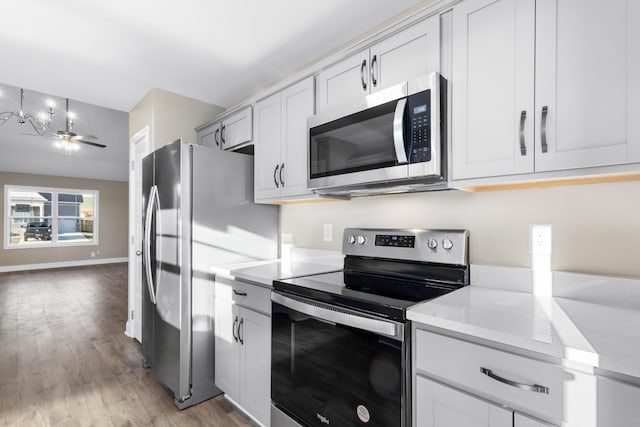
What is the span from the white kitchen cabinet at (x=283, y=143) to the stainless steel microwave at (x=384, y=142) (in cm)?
14

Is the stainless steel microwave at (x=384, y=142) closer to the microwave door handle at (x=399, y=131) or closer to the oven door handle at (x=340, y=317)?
the microwave door handle at (x=399, y=131)

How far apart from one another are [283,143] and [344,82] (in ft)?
1.94

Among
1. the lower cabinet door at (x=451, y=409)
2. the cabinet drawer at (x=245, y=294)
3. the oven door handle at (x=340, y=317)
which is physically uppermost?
the oven door handle at (x=340, y=317)

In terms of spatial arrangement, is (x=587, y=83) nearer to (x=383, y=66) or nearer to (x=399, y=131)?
(x=399, y=131)

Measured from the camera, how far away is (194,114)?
3.25 meters

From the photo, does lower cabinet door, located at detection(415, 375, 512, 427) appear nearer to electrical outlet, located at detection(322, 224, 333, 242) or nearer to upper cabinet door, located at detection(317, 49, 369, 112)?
electrical outlet, located at detection(322, 224, 333, 242)

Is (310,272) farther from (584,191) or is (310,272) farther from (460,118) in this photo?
(584,191)

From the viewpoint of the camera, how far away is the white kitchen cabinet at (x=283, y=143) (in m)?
2.05

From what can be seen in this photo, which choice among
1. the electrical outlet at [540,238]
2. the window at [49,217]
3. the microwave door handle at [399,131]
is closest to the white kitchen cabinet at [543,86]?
the microwave door handle at [399,131]

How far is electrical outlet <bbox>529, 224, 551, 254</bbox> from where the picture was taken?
4.56 ft

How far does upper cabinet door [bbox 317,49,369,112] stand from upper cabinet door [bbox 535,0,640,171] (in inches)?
31.6

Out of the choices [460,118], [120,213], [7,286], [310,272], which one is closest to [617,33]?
[460,118]

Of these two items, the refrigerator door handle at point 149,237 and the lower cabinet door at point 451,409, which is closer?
the lower cabinet door at point 451,409

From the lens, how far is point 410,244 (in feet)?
5.67
